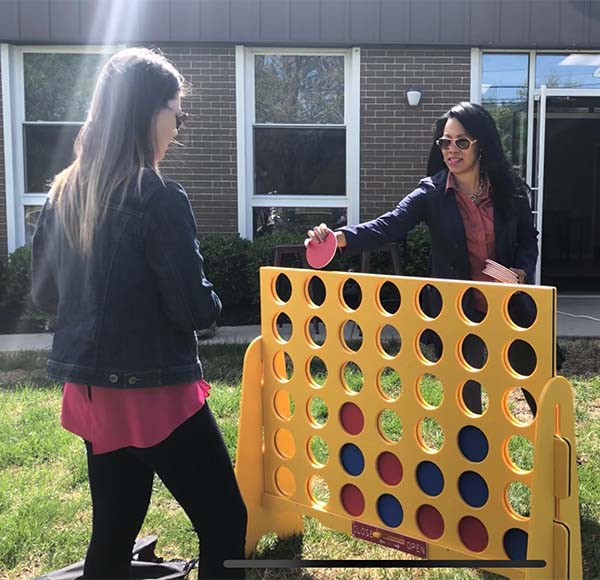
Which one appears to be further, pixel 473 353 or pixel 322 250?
pixel 473 353

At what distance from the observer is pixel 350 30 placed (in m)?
7.69

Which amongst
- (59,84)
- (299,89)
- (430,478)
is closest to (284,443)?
(430,478)

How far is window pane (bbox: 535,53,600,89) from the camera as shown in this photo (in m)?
8.04

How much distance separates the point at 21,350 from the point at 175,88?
510 cm

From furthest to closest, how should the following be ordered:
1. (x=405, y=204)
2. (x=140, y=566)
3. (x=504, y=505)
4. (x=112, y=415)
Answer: (x=405, y=204)
(x=140, y=566)
(x=504, y=505)
(x=112, y=415)

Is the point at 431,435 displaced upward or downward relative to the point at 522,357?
downward

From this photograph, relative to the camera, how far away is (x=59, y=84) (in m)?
8.00

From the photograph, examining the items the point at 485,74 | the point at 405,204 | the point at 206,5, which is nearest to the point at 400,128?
the point at 485,74

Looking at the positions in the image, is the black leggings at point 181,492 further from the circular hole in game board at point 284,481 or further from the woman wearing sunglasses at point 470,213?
the woman wearing sunglasses at point 470,213

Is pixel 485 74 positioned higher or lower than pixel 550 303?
higher

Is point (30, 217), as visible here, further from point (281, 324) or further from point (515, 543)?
point (515, 543)

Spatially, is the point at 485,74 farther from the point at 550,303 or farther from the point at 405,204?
the point at 550,303

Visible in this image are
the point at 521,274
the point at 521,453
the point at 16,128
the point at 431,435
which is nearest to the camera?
the point at 521,274

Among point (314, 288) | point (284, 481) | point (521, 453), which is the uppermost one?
point (314, 288)
